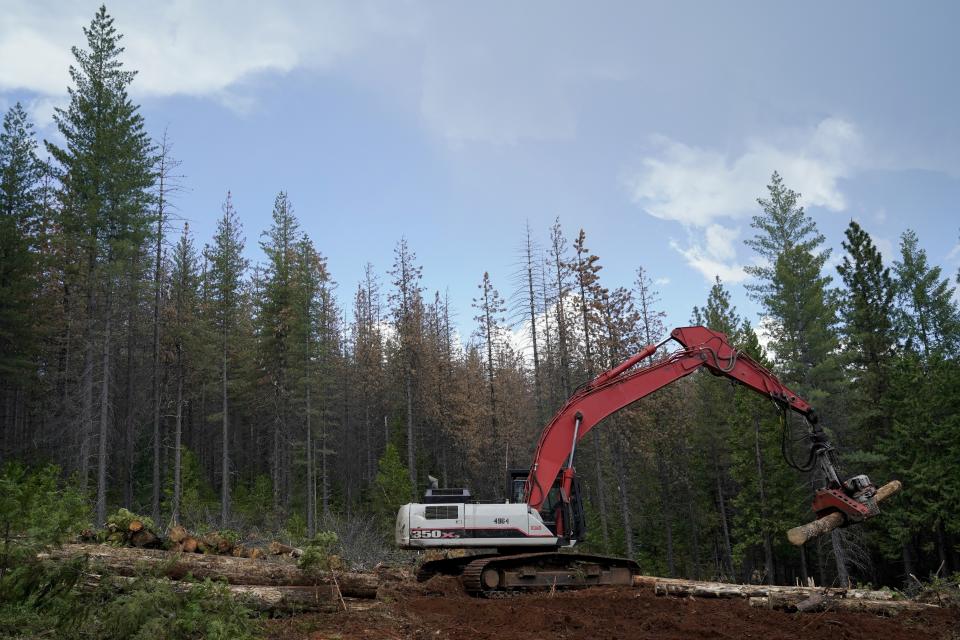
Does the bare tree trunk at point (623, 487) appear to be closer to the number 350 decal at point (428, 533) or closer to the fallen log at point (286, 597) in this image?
the number 350 decal at point (428, 533)

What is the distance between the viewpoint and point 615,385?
13148 mm

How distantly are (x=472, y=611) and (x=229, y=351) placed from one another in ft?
94.8

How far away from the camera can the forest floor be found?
7.94m

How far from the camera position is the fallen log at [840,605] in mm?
9852

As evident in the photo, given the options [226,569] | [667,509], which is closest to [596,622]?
[226,569]

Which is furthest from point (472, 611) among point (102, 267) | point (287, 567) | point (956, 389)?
point (956, 389)

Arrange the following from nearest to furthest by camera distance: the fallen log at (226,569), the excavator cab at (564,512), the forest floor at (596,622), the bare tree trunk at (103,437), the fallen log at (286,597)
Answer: the forest floor at (596,622) → the fallen log at (286,597) → the fallen log at (226,569) → the excavator cab at (564,512) → the bare tree trunk at (103,437)

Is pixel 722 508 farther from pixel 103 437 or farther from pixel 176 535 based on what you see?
pixel 176 535

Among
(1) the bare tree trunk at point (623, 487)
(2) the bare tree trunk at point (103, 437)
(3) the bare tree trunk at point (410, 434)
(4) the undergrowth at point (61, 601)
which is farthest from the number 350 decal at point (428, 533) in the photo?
(3) the bare tree trunk at point (410, 434)

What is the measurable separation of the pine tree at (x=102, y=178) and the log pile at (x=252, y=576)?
16249 mm

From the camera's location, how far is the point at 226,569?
913cm

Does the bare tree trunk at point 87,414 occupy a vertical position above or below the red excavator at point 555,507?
above

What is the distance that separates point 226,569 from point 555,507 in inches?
241

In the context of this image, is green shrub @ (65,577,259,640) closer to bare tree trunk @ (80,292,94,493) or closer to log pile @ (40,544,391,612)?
log pile @ (40,544,391,612)
